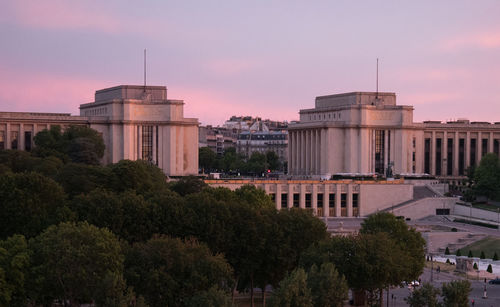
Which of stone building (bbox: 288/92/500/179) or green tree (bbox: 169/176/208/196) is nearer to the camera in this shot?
green tree (bbox: 169/176/208/196)

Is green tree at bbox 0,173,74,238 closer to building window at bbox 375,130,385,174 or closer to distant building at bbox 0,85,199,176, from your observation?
distant building at bbox 0,85,199,176

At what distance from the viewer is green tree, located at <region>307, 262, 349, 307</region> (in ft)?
172

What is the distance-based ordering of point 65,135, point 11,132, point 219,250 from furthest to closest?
point 11,132 → point 65,135 → point 219,250

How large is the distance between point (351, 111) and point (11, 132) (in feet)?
189

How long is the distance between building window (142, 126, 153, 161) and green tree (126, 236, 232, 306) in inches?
3510

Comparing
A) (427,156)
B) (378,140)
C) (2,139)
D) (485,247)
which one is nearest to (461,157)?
(427,156)

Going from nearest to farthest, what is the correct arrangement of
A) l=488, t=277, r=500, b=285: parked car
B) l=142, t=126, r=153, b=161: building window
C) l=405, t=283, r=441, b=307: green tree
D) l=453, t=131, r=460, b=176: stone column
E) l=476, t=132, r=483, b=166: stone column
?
l=405, t=283, r=441, b=307: green tree
l=488, t=277, r=500, b=285: parked car
l=142, t=126, r=153, b=161: building window
l=476, t=132, r=483, b=166: stone column
l=453, t=131, r=460, b=176: stone column

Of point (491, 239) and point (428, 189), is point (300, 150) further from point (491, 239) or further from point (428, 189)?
point (491, 239)

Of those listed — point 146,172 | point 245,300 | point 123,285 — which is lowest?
point 245,300

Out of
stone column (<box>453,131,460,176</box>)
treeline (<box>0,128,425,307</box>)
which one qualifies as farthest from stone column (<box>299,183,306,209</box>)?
stone column (<box>453,131,460,176</box>)

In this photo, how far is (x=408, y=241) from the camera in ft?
224

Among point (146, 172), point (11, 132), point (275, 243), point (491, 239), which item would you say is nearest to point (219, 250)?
point (275, 243)

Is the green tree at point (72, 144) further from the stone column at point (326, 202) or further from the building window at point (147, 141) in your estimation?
the stone column at point (326, 202)

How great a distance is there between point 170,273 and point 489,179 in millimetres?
80668
